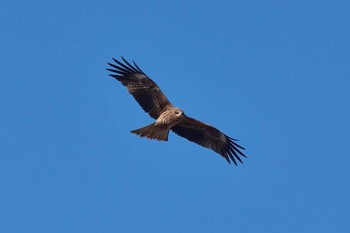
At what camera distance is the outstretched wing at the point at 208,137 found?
22.7 m

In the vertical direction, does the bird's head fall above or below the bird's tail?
above

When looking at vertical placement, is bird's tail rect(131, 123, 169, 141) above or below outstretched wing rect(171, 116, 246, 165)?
below

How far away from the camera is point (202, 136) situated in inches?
909

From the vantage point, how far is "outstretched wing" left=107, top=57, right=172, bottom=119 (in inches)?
866

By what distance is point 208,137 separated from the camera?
23.2 m

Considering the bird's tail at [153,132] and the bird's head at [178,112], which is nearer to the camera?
the bird's tail at [153,132]

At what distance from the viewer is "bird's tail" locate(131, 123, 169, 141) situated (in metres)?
21.3

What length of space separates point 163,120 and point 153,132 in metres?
0.40

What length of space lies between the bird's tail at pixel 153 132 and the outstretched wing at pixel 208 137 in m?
0.91

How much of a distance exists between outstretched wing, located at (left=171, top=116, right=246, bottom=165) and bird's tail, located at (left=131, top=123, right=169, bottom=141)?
0.91 metres

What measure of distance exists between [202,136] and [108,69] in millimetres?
3208

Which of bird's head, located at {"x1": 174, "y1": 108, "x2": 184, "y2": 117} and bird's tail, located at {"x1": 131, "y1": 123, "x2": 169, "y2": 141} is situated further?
bird's head, located at {"x1": 174, "y1": 108, "x2": 184, "y2": 117}

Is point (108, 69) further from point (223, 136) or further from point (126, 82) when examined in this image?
point (223, 136)

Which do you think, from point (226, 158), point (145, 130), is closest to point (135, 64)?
point (145, 130)
